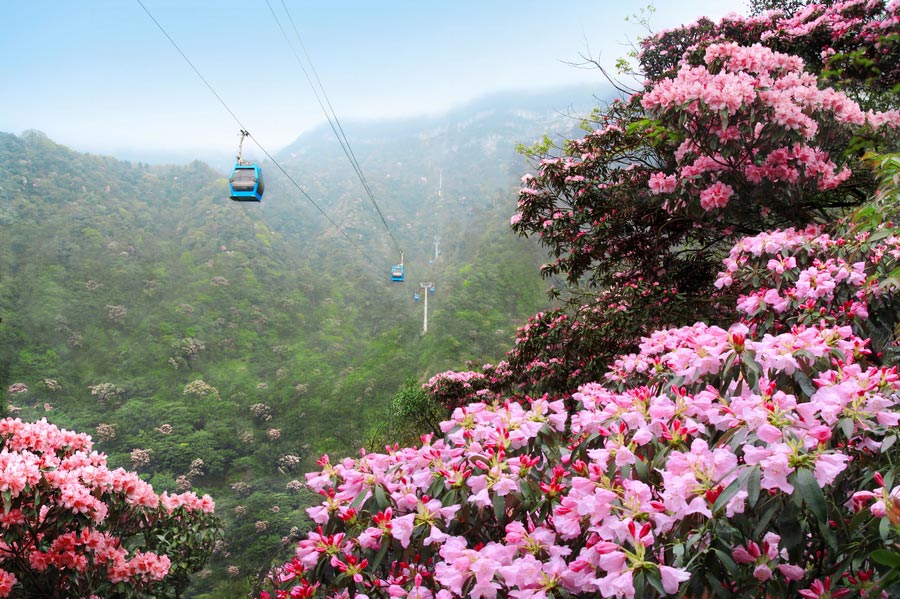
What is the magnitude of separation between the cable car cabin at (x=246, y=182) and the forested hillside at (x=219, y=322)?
3.24 meters

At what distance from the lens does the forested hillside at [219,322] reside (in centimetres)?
538

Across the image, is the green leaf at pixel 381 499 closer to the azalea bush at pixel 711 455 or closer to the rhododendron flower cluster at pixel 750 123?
the azalea bush at pixel 711 455

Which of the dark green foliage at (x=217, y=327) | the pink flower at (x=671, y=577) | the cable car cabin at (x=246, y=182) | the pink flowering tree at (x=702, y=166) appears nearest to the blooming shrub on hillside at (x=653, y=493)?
the pink flower at (x=671, y=577)

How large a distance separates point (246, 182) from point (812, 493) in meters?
4.75

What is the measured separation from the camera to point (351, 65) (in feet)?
34.0

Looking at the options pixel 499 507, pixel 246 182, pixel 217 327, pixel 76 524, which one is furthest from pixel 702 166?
pixel 217 327

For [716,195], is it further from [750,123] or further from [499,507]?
[499,507]

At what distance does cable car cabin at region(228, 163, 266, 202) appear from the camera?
14.3 ft

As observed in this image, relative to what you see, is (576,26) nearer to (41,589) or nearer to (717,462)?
(717,462)

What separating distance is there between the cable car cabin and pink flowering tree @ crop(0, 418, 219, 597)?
3.00 m

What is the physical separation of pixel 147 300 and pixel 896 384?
27.2 feet

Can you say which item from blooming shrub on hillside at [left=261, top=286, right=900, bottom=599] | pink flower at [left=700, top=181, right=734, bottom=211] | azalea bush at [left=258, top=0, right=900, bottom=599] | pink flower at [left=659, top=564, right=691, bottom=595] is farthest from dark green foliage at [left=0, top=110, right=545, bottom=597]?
pink flower at [left=659, top=564, right=691, bottom=595]

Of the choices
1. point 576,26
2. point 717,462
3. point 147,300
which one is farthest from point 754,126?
point 147,300

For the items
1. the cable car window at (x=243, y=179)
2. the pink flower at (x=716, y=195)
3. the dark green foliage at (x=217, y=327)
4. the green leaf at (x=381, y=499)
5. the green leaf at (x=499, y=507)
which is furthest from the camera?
the dark green foliage at (x=217, y=327)
